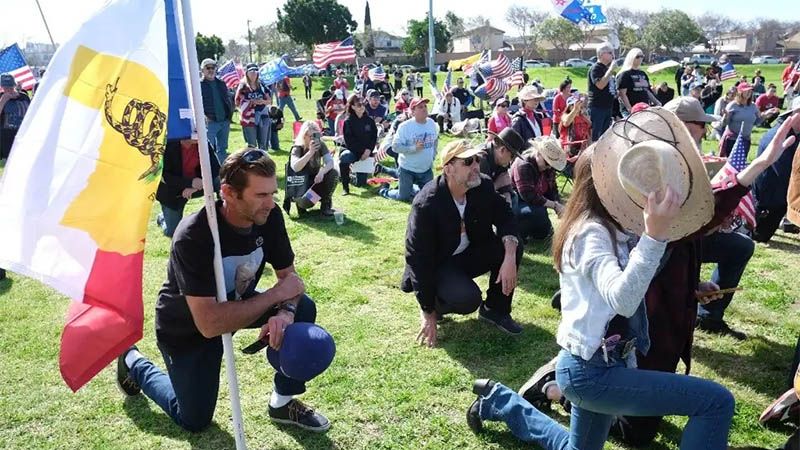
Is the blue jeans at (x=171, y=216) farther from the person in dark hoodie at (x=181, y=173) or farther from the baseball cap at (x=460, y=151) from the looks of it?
the baseball cap at (x=460, y=151)

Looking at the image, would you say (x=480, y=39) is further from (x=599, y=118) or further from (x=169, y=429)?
(x=169, y=429)

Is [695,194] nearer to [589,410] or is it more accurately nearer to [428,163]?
[589,410]

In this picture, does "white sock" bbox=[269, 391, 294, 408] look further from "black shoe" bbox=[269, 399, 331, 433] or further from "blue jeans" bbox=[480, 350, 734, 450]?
"blue jeans" bbox=[480, 350, 734, 450]

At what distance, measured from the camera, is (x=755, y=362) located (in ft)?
14.2

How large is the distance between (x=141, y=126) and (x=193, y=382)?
5.34 ft

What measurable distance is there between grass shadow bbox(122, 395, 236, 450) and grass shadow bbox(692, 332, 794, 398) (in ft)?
10.5

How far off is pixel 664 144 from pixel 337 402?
2.69 metres

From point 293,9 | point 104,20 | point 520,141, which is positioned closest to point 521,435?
point 104,20

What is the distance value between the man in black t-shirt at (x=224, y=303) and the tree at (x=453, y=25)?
88.5 m

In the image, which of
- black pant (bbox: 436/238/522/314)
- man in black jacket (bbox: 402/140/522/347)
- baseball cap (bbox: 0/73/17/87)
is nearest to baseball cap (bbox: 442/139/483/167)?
man in black jacket (bbox: 402/140/522/347)

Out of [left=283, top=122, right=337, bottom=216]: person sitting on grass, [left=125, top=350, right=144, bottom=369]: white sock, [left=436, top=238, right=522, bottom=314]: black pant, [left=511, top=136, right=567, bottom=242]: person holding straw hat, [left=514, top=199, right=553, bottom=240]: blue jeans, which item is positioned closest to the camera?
[left=125, top=350, right=144, bottom=369]: white sock

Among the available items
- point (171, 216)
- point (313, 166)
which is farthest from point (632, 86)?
point (171, 216)

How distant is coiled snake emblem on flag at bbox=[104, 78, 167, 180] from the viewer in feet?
7.66

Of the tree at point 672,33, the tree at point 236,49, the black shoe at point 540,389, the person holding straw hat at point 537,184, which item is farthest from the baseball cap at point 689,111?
the tree at point 236,49
